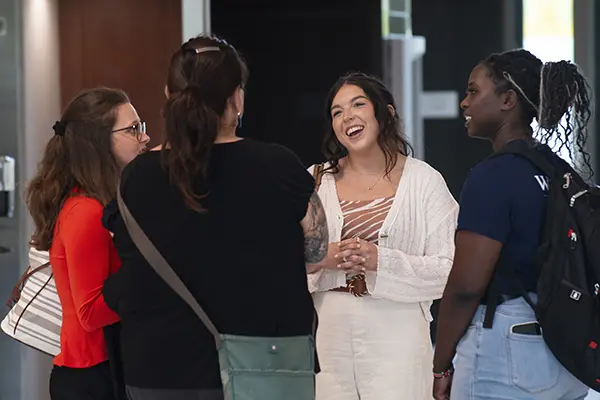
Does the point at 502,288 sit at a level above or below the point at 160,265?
below

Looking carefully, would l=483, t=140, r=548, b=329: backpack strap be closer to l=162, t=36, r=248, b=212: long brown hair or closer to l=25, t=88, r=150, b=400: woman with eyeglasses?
l=162, t=36, r=248, b=212: long brown hair

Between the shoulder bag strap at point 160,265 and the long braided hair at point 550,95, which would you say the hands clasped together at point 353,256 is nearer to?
the long braided hair at point 550,95

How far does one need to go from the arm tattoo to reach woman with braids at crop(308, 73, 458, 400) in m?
0.61

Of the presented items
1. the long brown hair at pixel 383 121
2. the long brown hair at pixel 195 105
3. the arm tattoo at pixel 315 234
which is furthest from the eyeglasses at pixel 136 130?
the long brown hair at pixel 383 121

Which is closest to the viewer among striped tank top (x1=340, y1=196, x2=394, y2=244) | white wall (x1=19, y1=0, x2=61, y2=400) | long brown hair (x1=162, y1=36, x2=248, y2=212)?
long brown hair (x1=162, y1=36, x2=248, y2=212)

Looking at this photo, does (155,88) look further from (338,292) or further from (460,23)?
(460,23)

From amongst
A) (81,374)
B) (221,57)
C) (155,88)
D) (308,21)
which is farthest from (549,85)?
(308,21)

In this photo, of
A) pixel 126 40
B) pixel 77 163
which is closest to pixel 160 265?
pixel 77 163

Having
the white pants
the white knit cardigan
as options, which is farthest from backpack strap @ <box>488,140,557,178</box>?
the white pants

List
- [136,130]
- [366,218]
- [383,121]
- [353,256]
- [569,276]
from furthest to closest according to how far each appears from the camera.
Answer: [383,121] → [366,218] → [353,256] → [136,130] → [569,276]

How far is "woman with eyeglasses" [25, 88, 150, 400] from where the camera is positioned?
2176mm

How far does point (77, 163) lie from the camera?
232 cm

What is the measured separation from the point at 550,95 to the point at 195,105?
907mm

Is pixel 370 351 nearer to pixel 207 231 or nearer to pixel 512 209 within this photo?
pixel 512 209
